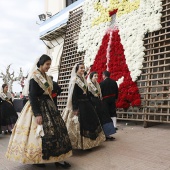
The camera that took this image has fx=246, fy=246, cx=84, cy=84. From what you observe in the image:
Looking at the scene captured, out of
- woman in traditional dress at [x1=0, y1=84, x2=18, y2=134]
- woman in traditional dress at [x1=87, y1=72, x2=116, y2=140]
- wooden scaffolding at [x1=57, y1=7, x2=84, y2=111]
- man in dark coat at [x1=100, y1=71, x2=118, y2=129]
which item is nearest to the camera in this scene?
woman in traditional dress at [x1=87, y1=72, x2=116, y2=140]

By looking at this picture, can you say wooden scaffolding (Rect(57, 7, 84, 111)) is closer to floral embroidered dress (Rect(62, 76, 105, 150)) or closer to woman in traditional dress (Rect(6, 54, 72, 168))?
floral embroidered dress (Rect(62, 76, 105, 150))

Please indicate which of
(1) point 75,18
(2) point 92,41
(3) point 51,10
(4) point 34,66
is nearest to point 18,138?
(4) point 34,66

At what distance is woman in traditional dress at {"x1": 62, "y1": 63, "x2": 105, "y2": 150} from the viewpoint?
A: 158 inches

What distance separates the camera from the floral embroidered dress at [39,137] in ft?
10.0

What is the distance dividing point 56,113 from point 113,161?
1.06 metres

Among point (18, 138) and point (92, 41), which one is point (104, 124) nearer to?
point (18, 138)

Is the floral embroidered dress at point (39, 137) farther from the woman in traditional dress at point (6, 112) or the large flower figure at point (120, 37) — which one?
the woman in traditional dress at point (6, 112)

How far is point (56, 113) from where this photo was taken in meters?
3.35

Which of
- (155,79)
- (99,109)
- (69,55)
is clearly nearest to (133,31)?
(155,79)

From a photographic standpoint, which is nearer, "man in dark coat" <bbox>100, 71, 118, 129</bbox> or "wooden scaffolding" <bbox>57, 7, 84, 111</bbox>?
"man in dark coat" <bbox>100, 71, 118, 129</bbox>

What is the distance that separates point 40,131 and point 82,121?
1111 millimetres

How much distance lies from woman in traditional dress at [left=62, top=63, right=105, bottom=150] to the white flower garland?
2.65 meters

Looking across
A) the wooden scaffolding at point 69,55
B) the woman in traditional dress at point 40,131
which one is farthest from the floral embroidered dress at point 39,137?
the wooden scaffolding at point 69,55

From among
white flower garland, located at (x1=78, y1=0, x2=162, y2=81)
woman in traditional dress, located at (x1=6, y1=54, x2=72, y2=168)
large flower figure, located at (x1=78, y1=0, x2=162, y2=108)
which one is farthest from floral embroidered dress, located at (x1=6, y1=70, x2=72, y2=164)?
white flower garland, located at (x1=78, y1=0, x2=162, y2=81)
